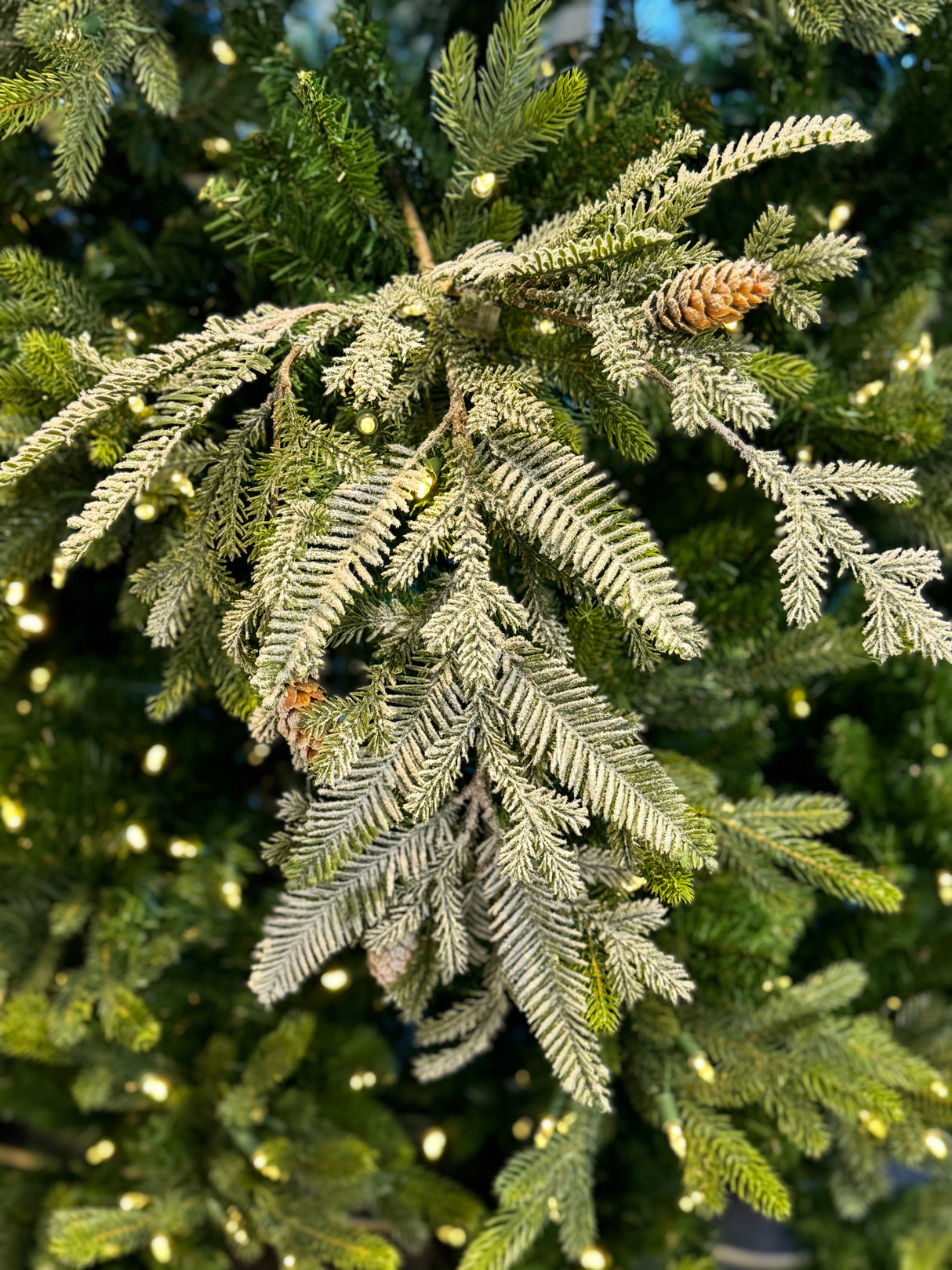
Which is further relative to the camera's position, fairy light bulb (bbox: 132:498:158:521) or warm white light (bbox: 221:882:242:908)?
warm white light (bbox: 221:882:242:908)

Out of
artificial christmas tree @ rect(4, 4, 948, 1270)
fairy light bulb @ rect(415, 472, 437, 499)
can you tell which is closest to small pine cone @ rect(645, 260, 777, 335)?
artificial christmas tree @ rect(4, 4, 948, 1270)

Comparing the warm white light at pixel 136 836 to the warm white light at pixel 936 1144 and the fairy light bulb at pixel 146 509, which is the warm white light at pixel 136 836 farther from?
the warm white light at pixel 936 1144

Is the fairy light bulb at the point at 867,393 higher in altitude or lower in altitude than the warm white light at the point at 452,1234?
higher

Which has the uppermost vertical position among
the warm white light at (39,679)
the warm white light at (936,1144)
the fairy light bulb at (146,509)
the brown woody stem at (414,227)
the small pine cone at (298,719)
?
the brown woody stem at (414,227)

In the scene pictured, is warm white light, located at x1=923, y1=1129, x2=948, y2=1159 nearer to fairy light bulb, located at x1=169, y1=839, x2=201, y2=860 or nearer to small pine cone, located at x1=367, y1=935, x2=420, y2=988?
small pine cone, located at x1=367, y1=935, x2=420, y2=988

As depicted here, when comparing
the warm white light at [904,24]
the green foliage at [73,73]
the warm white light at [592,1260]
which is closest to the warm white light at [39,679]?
the green foliage at [73,73]

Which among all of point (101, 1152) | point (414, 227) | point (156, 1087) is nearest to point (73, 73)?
point (414, 227)

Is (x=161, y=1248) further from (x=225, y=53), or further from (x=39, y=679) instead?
(x=225, y=53)
